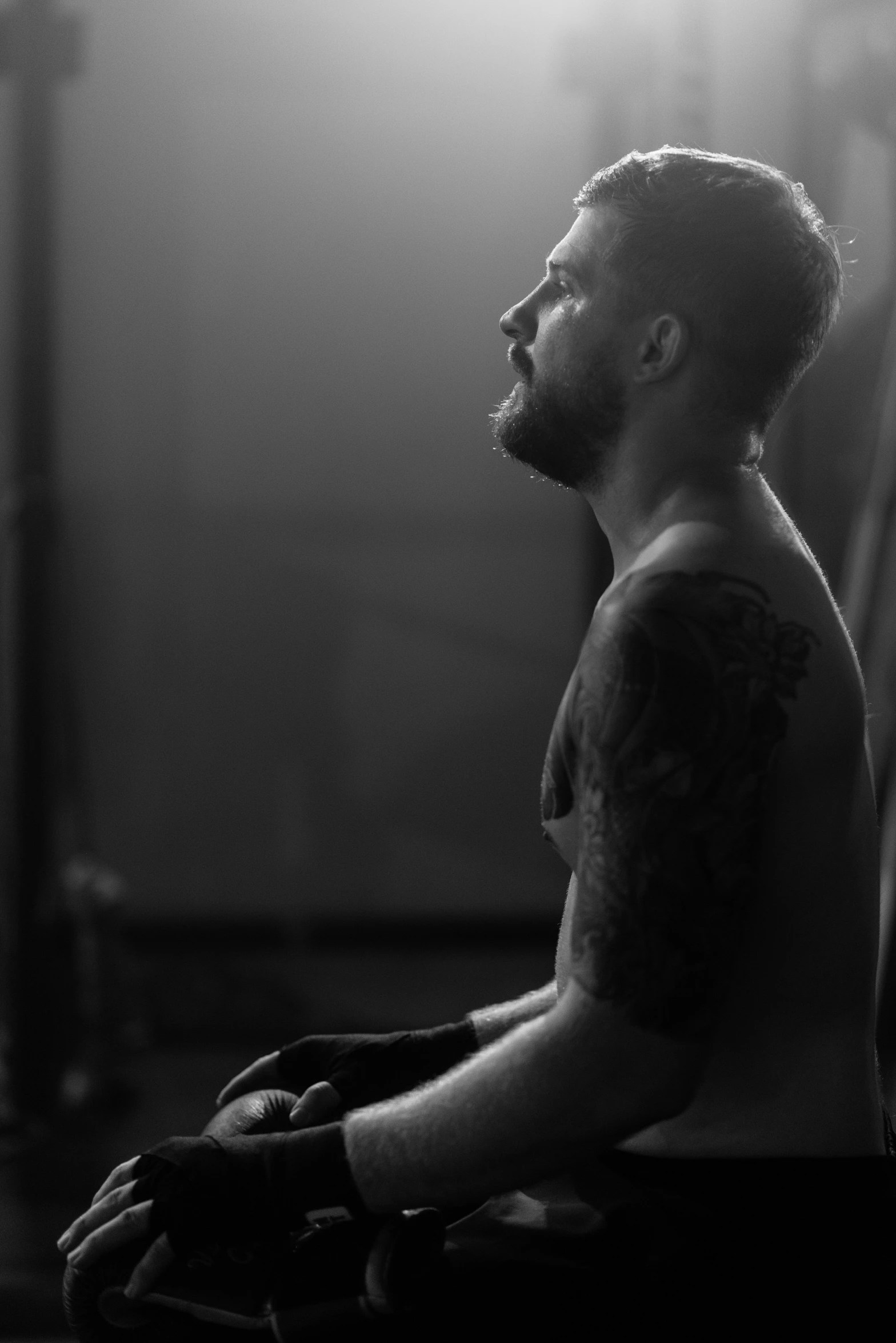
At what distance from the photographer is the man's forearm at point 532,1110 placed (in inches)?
40.2

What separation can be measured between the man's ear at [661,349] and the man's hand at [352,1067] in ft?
2.32

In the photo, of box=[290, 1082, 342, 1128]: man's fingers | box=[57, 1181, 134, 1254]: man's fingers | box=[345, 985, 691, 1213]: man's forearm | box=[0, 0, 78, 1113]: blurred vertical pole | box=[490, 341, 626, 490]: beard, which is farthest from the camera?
box=[0, 0, 78, 1113]: blurred vertical pole

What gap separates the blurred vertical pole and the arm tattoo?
8.86ft

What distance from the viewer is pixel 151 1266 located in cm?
110

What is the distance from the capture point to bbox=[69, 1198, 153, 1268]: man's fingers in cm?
110

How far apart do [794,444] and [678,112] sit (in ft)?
3.23

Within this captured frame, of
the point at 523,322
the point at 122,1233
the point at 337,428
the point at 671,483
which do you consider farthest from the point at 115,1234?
the point at 337,428

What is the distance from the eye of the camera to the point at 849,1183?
3.70 ft

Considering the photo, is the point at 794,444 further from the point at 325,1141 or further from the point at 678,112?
the point at 325,1141

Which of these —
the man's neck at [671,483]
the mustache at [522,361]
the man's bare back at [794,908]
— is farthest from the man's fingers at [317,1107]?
the mustache at [522,361]

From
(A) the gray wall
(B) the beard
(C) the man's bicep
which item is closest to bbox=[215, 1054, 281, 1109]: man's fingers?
(C) the man's bicep

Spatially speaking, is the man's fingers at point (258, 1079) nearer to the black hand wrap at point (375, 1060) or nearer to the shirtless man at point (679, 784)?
the black hand wrap at point (375, 1060)

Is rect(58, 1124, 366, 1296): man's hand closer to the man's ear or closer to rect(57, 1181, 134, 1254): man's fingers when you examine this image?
rect(57, 1181, 134, 1254): man's fingers

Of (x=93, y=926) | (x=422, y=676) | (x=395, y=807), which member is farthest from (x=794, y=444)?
(x=93, y=926)
